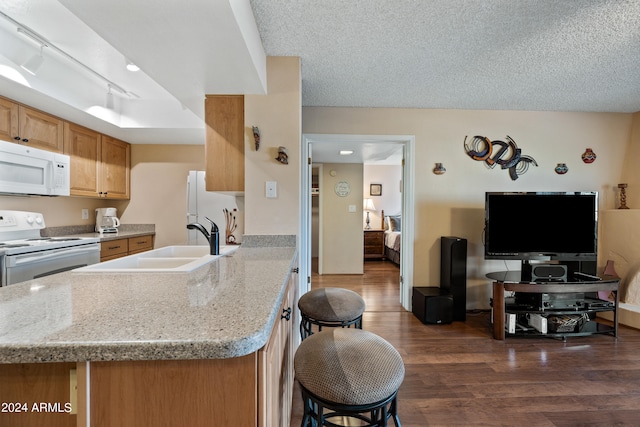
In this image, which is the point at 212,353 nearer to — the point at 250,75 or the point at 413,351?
the point at 250,75

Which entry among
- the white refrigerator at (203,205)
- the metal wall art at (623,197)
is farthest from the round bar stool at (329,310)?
the metal wall art at (623,197)

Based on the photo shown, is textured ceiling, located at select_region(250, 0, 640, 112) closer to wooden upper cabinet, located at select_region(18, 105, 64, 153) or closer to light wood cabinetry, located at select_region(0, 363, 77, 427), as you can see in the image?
light wood cabinetry, located at select_region(0, 363, 77, 427)

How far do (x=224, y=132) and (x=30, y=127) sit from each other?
186 cm

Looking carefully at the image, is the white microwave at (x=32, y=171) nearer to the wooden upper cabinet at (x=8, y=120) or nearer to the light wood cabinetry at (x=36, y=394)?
the wooden upper cabinet at (x=8, y=120)

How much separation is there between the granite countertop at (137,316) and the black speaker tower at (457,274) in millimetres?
2372

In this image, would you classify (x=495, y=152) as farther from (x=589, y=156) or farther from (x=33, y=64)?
(x=33, y=64)

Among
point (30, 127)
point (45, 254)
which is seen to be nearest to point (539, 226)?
point (45, 254)

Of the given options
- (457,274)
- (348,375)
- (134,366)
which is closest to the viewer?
(134,366)

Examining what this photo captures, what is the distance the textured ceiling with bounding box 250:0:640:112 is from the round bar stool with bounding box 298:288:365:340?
1664 millimetres

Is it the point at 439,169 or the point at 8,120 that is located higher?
the point at 8,120

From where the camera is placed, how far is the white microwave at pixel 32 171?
2.20m

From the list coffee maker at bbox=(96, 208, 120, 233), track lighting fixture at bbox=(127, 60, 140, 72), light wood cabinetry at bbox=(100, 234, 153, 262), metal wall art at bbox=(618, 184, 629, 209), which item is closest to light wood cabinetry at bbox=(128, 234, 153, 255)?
light wood cabinetry at bbox=(100, 234, 153, 262)

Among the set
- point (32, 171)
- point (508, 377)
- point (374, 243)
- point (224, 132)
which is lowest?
point (508, 377)

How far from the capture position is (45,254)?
2.21 meters
